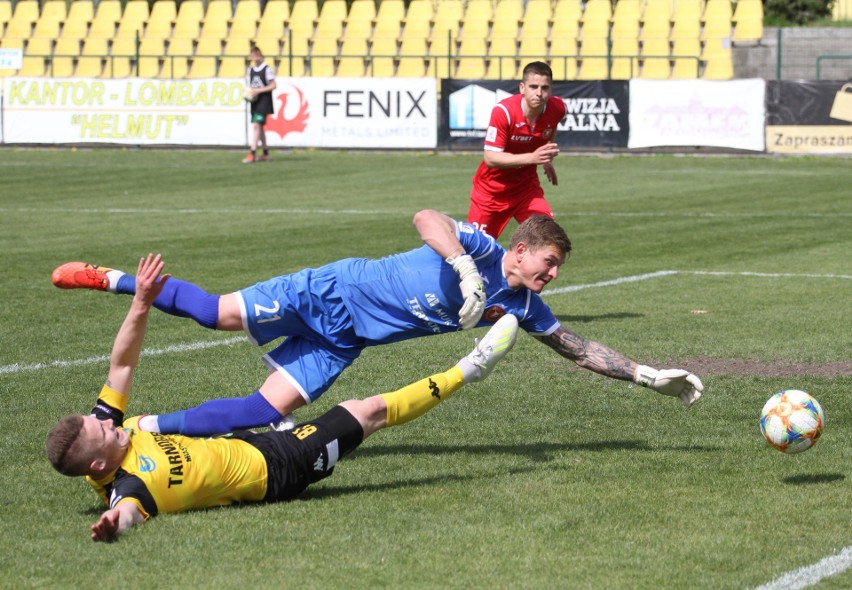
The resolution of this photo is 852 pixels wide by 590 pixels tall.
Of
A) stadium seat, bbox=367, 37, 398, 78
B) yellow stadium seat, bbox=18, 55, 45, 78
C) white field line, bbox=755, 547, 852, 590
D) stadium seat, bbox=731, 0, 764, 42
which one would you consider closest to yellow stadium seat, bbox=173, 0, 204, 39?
yellow stadium seat, bbox=18, 55, 45, 78

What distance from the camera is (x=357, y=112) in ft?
100

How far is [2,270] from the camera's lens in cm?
1329

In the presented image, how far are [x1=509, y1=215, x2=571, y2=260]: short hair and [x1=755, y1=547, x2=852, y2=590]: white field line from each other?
6.33ft

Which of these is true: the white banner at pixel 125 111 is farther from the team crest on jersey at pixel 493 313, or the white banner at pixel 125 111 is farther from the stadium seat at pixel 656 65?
the team crest on jersey at pixel 493 313

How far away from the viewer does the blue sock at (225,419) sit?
21.0 feet

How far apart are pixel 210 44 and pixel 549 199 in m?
20.4

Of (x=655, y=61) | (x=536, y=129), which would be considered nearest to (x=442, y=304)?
(x=536, y=129)

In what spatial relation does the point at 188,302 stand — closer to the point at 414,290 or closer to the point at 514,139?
the point at 414,290

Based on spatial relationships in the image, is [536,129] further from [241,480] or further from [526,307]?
[241,480]

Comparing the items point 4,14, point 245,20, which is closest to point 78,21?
point 4,14

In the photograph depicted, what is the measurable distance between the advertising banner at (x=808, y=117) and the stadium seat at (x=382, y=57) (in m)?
10.2

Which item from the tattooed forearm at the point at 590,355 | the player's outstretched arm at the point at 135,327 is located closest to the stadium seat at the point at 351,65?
the tattooed forearm at the point at 590,355

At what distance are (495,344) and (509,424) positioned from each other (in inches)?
54.7

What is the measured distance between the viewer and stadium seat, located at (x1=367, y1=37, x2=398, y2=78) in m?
34.6
